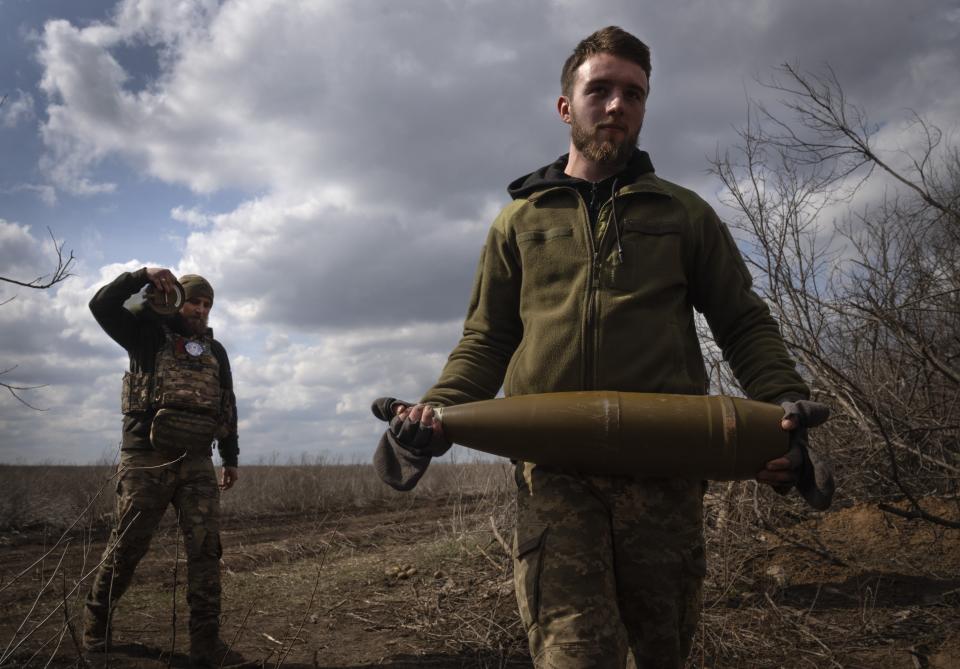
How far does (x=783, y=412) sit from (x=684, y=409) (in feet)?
1.01

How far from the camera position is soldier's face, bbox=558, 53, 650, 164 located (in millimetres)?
2559

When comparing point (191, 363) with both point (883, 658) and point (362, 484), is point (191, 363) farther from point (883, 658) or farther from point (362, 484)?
point (362, 484)

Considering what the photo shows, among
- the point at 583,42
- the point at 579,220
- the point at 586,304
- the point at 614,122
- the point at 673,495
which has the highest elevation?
the point at 583,42

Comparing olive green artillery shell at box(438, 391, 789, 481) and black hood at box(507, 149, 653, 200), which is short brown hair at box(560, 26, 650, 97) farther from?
olive green artillery shell at box(438, 391, 789, 481)

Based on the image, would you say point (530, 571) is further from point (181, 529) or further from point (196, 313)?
point (196, 313)

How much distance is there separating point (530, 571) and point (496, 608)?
3.09 meters

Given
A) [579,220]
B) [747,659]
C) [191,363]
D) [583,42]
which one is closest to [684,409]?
[579,220]

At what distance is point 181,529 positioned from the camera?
4766 mm

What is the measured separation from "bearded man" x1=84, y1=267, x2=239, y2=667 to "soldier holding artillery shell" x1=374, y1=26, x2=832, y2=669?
9.40 feet

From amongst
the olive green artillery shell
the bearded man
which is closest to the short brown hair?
the olive green artillery shell

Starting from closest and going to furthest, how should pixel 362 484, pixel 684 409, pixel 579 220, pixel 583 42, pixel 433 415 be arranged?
pixel 684 409 → pixel 433 415 → pixel 579 220 → pixel 583 42 → pixel 362 484

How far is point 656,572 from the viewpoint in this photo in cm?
229

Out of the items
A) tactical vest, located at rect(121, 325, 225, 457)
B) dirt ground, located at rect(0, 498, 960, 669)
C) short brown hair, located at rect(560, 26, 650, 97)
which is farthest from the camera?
tactical vest, located at rect(121, 325, 225, 457)

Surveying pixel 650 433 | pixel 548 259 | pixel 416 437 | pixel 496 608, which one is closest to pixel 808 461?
pixel 650 433
